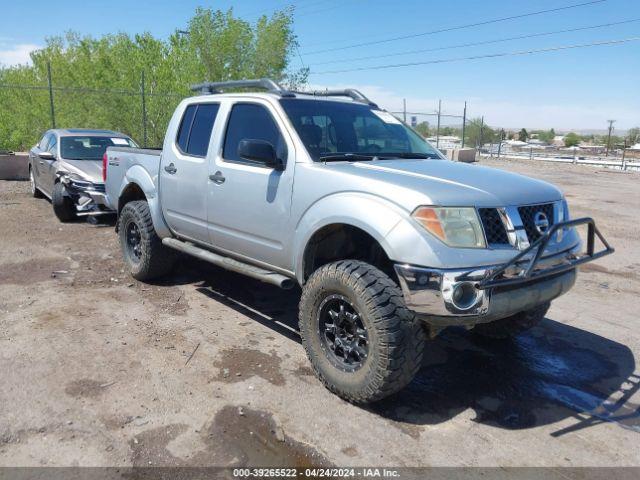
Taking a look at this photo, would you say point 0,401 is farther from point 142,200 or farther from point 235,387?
point 142,200

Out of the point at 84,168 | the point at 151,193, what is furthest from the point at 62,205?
the point at 151,193

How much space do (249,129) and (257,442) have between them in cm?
255

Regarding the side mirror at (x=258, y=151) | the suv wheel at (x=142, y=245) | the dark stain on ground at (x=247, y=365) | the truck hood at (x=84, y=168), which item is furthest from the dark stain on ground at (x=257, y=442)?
the truck hood at (x=84, y=168)

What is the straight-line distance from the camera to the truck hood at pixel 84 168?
902 cm

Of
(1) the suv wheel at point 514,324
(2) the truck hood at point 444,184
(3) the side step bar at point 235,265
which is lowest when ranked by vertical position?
(1) the suv wheel at point 514,324

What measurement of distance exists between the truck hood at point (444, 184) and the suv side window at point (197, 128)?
1.62 meters

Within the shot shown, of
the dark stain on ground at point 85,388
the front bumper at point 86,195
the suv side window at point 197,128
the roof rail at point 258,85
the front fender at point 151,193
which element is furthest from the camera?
the front bumper at point 86,195

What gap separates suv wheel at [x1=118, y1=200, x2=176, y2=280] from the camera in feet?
18.7

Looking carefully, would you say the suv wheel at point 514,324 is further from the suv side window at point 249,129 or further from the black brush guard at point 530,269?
the suv side window at point 249,129

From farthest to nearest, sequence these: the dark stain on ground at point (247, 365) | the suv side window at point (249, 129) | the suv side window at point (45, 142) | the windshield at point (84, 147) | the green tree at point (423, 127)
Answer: the green tree at point (423, 127) < the suv side window at point (45, 142) < the windshield at point (84, 147) < the suv side window at point (249, 129) < the dark stain on ground at point (247, 365)

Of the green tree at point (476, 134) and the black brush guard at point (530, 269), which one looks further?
the green tree at point (476, 134)

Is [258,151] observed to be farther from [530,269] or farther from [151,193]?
[151,193]

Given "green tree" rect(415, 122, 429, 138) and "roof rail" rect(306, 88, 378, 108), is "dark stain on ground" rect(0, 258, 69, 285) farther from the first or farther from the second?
"green tree" rect(415, 122, 429, 138)

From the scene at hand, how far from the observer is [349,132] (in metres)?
4.42
